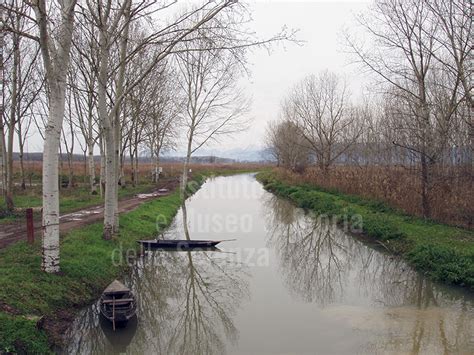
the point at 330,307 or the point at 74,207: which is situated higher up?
the point at 74,207

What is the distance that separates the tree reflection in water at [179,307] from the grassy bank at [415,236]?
545cm

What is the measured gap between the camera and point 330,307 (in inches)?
356

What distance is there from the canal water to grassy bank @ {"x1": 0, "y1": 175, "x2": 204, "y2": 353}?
1.83 feet

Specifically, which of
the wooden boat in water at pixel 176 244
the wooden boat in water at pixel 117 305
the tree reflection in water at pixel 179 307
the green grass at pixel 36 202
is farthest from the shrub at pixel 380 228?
the green grass at pixel 36 202

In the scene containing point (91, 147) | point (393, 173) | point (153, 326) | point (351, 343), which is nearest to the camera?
point (351, 343)

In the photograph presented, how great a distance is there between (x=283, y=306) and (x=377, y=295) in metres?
2.67

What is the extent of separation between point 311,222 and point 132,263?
437 inches

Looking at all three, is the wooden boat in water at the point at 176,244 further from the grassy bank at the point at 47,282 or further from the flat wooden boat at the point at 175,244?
the grassy bank at the point at 47,282

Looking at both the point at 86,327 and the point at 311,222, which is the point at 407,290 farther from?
the point at 311,222

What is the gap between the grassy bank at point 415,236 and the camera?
10522mm

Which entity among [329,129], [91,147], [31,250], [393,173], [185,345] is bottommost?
[185,345]

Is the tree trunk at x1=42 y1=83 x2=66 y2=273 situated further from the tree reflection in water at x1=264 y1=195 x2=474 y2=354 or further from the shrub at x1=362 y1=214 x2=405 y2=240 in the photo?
the shrub at x1=362 y1=214 x2=405 y2=240

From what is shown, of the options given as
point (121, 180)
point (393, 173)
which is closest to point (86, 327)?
point (393, 173)

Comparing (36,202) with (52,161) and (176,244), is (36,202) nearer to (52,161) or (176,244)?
(176,244)
